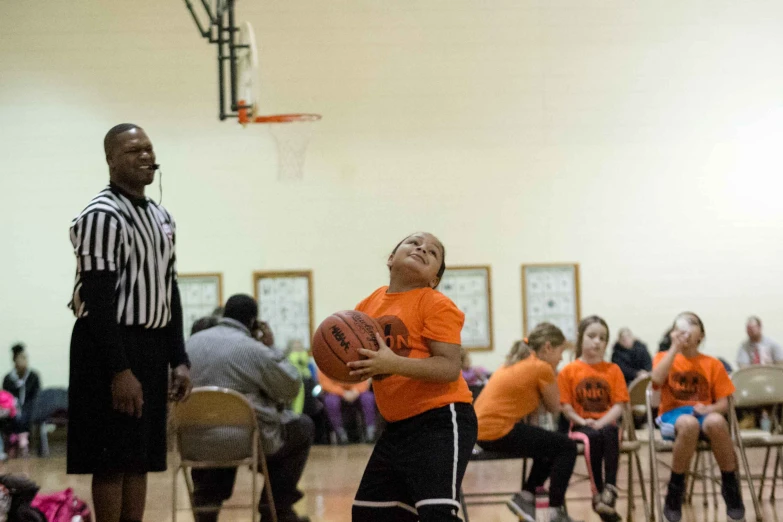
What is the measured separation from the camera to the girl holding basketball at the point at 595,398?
504cm

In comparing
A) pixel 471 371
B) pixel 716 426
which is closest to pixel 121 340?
pixel 716 426

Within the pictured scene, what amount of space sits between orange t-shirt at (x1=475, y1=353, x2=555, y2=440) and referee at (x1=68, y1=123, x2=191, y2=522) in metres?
2.36

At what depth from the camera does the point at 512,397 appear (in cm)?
495

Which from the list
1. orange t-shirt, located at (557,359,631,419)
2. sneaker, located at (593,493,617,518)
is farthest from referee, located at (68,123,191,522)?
orange t-shirt, located at (557,359,631,419)

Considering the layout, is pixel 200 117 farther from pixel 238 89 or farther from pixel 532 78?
pixel 532 78

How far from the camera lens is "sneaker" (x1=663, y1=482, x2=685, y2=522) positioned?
16.1 feet

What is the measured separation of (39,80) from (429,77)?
4.78 meters

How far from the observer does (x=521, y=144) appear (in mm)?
11070

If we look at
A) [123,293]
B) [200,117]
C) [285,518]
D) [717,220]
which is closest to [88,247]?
[123,293]

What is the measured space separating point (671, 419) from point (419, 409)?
296cm

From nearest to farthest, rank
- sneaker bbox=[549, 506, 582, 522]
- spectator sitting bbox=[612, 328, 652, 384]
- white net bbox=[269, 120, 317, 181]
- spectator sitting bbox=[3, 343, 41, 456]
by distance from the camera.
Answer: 1. sneaker bbox=[549, 506, 582, 522]
2. spectator sitting bbox=[612, 328, 652, 384]
3. spectator sitting bbox=[3, 343, 41, 456]
4. white net bbox=[269, 120, 317, 181]

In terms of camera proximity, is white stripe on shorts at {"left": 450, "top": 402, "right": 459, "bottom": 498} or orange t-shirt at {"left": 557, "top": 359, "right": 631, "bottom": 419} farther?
orange t-shirt at {"left": 557, "top": 359, "right": 631, "bottom": 419}

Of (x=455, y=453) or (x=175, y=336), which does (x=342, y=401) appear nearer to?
(x=175, y=336)

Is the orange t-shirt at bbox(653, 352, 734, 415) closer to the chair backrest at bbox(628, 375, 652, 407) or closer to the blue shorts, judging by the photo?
the blue shorts
